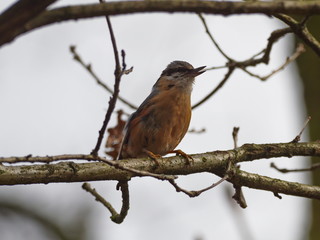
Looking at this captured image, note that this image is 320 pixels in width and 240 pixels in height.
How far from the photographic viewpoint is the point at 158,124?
19.0 feet

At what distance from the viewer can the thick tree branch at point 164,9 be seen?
7.54 feet

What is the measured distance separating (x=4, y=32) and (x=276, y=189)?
123 inches

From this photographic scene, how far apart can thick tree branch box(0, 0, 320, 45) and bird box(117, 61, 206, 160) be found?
300 centimetres

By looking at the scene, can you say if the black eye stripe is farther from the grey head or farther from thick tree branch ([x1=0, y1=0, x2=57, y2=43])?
thick tree branch ([x1=0, y1=0, x2=57, y2=43])

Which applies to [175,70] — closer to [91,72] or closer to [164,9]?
[91,72]

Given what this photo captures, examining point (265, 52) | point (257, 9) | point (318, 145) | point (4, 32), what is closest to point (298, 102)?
point (265, 52)

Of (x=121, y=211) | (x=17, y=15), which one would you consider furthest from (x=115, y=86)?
(x=121, y=211)

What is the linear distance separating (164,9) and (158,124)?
11.1ft

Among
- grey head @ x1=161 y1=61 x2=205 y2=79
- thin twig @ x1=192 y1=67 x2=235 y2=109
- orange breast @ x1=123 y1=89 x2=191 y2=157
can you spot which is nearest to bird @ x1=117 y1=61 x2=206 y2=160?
orange breast @ x1=123 y1=89 x2=191 y2=157

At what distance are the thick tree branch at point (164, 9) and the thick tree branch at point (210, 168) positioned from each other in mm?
1768

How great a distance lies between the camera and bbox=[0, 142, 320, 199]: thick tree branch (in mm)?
3900

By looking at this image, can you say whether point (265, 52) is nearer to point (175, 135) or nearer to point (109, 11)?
point (175, 135)

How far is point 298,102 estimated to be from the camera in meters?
7.75

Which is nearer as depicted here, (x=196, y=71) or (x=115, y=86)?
(x=115, y=86)
